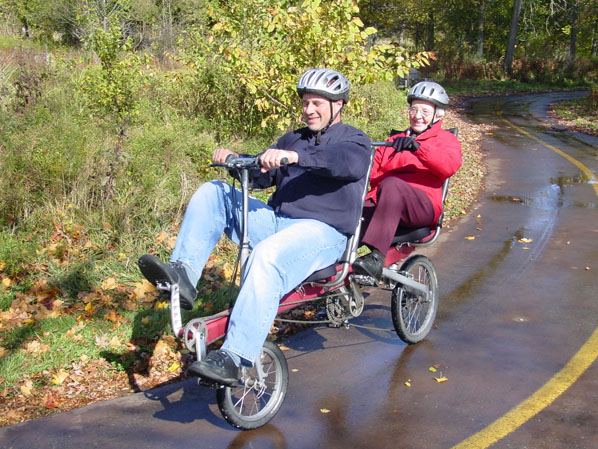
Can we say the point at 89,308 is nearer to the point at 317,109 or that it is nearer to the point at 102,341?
the point at 102,341

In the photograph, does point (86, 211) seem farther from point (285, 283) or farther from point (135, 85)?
point (285, 283)

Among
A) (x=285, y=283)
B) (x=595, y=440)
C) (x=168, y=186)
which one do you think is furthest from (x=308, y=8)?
(x=595, y=440)

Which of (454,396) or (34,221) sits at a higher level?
(34,221)

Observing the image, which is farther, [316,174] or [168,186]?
[168,186]

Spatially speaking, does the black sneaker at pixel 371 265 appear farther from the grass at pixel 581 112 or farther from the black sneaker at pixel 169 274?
the grass at pixel 581 112

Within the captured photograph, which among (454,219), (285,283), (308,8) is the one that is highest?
(308,8)

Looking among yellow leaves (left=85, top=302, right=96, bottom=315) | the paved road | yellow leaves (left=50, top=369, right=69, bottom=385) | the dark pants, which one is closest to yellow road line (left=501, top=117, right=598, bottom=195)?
the paved road

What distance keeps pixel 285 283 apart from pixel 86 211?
4.19 m

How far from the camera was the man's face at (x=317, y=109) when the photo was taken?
15.8 feet

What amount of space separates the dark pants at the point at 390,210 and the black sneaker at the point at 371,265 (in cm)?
6

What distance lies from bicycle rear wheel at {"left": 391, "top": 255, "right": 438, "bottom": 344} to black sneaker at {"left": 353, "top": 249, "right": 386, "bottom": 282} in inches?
22.2

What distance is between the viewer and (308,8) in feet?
29.6

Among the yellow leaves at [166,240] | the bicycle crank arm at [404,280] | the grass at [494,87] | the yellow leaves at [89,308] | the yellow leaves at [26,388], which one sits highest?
the bicycle crank arm at [404,280]

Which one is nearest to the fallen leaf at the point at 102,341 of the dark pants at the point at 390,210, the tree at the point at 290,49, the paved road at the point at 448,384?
the paved road at the point at 448,384
